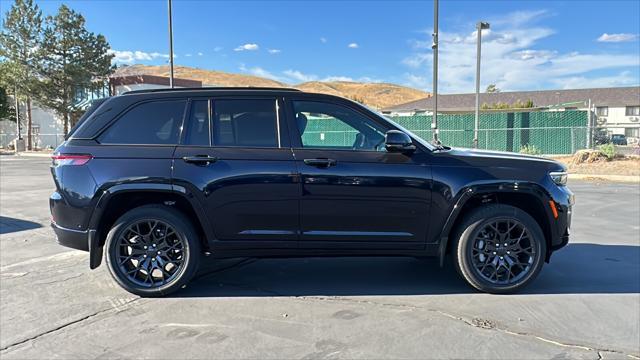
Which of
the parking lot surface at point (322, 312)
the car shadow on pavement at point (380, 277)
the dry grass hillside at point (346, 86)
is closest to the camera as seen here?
the parking lot surface at point (322, 312)

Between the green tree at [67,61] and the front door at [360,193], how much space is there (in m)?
40.7

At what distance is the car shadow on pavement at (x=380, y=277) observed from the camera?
4.79 meters

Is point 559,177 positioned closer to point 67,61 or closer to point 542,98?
point 67,61

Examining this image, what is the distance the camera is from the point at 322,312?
166 inches

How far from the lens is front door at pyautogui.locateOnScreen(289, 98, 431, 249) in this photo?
14.6 ft

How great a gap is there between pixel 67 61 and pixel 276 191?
41.9 meters

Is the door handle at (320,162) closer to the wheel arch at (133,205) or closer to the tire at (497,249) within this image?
the wheel arch at (133,205)

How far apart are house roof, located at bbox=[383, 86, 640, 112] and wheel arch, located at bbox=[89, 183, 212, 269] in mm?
55137

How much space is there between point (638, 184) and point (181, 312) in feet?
52.0

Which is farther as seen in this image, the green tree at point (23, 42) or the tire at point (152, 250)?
the green tree at point (23, 42)

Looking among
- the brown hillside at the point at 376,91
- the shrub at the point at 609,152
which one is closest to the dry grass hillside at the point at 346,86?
the brown hillside at the point at 376,91

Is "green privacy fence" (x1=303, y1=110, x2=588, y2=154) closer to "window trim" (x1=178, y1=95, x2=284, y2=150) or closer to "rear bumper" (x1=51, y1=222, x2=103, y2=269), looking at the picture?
"window trim" (x1=178, y1=95, x2=284, y2=150)

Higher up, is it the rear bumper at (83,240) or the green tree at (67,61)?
the green tree at (67,61)

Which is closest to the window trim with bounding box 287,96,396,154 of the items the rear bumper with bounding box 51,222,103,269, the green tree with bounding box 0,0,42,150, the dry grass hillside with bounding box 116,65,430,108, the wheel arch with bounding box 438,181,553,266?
the wheel arch with bounding box 438,181,553,266
